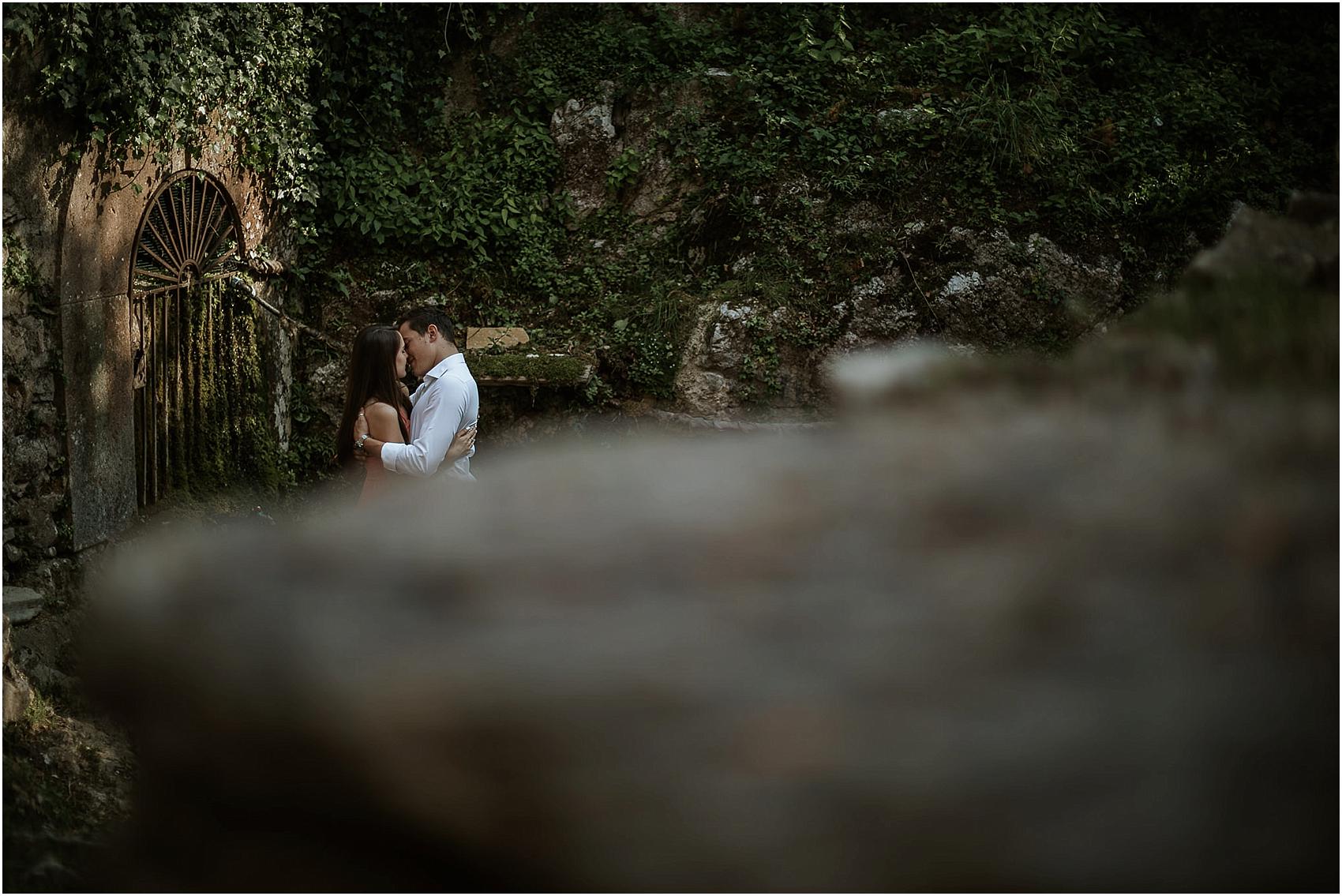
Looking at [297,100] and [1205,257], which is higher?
[297,100]

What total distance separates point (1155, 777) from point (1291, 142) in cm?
939

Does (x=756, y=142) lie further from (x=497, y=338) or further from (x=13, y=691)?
(x=13, y=691)

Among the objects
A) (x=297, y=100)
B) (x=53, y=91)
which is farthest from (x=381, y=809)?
(x=297, y=100)

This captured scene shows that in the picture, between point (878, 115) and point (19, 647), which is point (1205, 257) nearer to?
point (19, 647)

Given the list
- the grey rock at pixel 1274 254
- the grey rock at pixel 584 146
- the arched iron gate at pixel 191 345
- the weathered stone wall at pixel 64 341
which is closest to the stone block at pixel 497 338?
the grey rock at pixel 584 146

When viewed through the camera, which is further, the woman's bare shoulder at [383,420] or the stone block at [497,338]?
the stone block at [497,338]

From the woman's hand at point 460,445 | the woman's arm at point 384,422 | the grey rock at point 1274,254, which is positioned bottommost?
the woman's hand at point 460,445

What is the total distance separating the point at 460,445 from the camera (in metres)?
4.30

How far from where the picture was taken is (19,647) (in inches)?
171

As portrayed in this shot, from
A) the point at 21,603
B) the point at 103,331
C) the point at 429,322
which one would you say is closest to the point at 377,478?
the point at 429,322

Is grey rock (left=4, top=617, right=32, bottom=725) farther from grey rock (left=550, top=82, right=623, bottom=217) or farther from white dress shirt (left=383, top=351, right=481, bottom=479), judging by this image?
grey rock (left=550, top=82, right=623, bottom=217)

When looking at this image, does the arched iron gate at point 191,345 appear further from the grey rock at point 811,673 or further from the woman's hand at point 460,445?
the grey rock at point 811,673

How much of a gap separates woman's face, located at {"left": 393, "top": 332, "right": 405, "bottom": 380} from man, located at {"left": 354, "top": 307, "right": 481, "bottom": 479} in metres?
0.04

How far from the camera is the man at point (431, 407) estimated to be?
13.2ft
